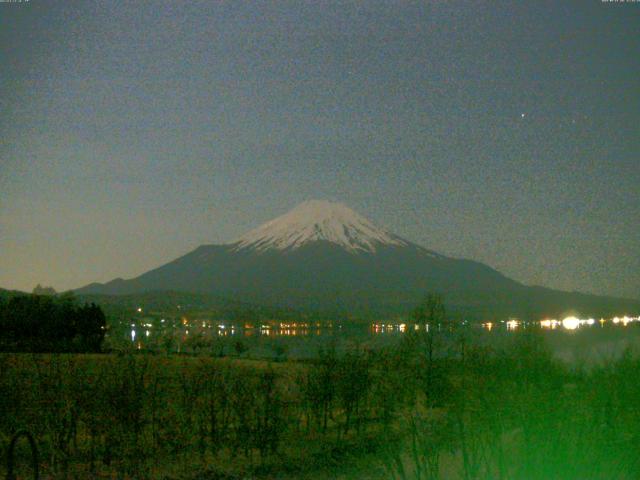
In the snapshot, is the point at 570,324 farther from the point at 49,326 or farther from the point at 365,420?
the point at 365,420

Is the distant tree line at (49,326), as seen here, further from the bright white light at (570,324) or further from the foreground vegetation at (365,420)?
the bright white light at (570,324)

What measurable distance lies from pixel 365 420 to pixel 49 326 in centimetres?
2900

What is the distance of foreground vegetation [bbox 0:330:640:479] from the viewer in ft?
21.4

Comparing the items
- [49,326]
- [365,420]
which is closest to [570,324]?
[49,326]

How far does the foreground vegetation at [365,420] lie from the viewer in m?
6.52

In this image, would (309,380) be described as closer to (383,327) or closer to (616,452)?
(616,452)

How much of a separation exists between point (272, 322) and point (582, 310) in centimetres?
5031

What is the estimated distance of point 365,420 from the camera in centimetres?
1766

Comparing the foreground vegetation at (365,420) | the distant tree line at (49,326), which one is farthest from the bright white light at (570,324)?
the foreground vegetation at (365,420)

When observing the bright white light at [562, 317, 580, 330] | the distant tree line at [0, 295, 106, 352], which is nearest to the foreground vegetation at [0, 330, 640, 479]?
the distant tree line at [0, 295, 106, 352]

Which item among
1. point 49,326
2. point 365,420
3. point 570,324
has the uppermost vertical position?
point 49,326

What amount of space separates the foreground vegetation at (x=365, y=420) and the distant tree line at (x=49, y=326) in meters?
20.2

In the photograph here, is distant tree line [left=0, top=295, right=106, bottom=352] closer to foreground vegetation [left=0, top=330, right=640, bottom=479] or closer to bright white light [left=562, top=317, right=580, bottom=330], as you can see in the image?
foreground vegetation [left=0, top=330, right=640, bottom=479]

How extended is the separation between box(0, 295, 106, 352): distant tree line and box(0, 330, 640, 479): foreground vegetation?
20220mm
